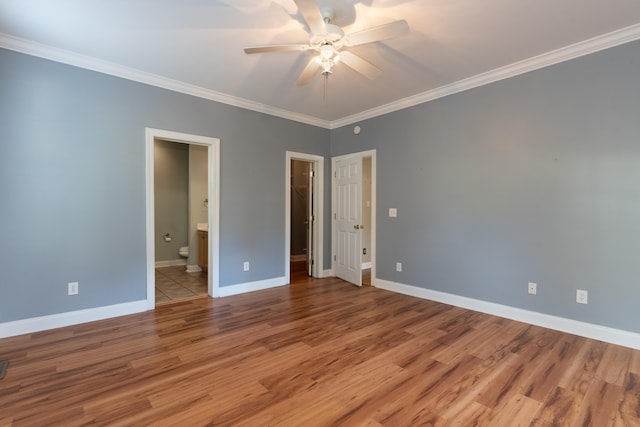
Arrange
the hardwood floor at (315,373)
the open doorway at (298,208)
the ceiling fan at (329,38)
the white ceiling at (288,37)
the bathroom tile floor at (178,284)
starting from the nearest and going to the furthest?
the hardwood floor at (315,373)
the ceiling fan at (329,38)
the white ceiling at (288,37)
the bathroom tile floor at (178,284)
the open doorway at (298,208)

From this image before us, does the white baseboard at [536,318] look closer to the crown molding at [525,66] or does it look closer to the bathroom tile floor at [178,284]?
the crown molding at [525,66]

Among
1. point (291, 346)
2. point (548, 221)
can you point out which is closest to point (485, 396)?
point (291, 346)

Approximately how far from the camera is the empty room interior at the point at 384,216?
204 cm

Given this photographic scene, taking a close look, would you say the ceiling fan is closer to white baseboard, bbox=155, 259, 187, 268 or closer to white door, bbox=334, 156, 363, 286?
white door, bbox=334, 156, 363, 286

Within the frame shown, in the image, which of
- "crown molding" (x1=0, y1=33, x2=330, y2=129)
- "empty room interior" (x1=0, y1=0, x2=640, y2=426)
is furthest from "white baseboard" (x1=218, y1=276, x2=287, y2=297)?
"crown molding" (x1=0, y1=33, x2=330, y2=129)

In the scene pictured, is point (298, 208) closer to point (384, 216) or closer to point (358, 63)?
point (384, 216)

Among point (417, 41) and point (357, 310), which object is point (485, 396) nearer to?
point (357, 310)

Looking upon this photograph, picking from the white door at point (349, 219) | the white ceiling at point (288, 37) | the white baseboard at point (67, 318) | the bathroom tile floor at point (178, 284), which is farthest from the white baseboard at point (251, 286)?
the white ceiling at point (288, 37)

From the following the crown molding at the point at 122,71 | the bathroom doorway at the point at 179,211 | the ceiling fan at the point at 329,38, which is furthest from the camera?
the bathroom doorway at the point at 179,211

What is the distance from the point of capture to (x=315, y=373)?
2.22 metres

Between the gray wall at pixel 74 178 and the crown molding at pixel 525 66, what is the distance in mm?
2592

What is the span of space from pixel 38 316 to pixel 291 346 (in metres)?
2.51

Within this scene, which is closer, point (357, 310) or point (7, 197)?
point (7, 197)

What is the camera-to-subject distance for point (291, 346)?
2658 mm
